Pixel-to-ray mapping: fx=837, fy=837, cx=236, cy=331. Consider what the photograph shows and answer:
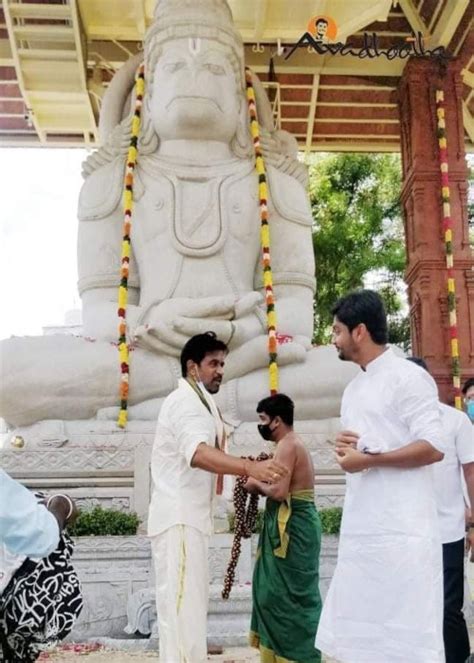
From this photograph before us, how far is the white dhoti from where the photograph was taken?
2.57 meters

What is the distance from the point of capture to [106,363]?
5.54 m

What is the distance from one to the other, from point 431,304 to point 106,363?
455 cm

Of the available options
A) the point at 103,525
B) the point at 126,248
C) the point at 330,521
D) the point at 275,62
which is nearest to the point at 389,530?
the point at 330,521

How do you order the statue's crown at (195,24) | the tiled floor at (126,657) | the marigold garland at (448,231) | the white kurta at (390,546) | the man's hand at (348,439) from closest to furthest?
the white kurta at (390,546) < the man's hand at (348,439) < the tiled floor at (126,657) < the statue's crown at (195,24) < the marigold garland at (448,231)

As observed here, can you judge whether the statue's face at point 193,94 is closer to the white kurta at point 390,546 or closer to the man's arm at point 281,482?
the man's arm at point 281,482

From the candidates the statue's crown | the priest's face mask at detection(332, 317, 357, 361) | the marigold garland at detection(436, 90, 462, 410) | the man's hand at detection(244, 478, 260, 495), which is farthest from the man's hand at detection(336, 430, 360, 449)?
the marigold garland at detection(436, 90, 462, 410)

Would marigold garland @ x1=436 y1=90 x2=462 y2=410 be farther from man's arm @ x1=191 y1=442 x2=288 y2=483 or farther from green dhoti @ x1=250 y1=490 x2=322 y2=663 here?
man's arm @ x1=191 y1=442 x2=288 y2=483

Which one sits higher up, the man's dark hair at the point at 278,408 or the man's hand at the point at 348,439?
the man's dark hair at the point at 278,408

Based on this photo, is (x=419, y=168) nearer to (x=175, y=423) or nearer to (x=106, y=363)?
(x=106, y=363)

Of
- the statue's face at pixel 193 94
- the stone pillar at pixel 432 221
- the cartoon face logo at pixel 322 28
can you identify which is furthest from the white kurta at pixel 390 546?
the stone pillar at pixel 432 221

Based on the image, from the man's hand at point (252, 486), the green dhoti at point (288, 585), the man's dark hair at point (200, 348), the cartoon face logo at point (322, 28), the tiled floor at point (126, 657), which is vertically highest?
the cartoon face logo at point (322, 28)

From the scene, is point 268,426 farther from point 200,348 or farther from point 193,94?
point 193,94

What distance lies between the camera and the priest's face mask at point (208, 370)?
288 cm

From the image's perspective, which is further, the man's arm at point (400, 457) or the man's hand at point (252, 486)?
the man's hand at point (252, 486)
